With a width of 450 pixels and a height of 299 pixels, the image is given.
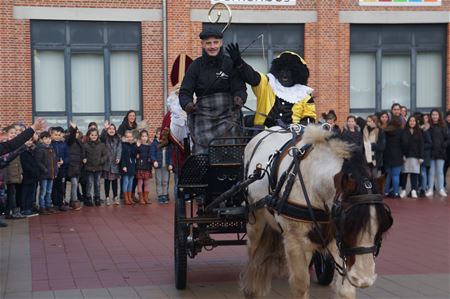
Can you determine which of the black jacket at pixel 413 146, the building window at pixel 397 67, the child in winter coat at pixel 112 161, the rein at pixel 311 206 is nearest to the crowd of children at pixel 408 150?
the black jacket at pixel 413 146

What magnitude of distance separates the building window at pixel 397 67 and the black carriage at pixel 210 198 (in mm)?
17531

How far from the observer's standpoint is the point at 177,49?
22.3m

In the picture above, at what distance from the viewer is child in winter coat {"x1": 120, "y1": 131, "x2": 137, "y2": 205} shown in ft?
51.2

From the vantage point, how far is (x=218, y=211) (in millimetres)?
6738

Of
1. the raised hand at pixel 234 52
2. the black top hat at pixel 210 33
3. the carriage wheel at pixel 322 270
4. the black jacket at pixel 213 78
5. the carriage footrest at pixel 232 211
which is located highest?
the black top hat at pixel 210 33

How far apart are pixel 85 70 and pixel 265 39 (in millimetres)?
6322

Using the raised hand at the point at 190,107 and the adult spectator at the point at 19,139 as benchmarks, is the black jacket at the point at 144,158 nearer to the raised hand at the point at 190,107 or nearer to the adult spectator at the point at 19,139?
the adult spectator at the point at 19,139

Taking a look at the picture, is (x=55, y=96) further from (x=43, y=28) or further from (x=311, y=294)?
(x=311, y=294)

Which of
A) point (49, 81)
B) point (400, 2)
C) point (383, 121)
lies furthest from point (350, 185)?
point (400, 2)

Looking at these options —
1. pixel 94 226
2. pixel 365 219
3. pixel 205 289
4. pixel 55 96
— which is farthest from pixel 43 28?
pixel 365 219

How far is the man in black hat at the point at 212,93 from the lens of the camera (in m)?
7.14

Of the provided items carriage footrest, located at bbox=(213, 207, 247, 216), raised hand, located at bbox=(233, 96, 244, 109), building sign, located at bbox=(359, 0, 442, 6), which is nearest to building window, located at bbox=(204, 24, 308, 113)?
building sign, located at bbox=(359, 0, 442, 6)

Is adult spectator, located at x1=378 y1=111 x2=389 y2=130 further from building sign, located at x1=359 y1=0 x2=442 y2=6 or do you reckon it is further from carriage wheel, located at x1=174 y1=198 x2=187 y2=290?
carriage wheel, located at x1=174 y1=198 x2=187 y2=290

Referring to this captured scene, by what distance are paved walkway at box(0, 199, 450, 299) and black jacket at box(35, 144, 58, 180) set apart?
90 centimetres
